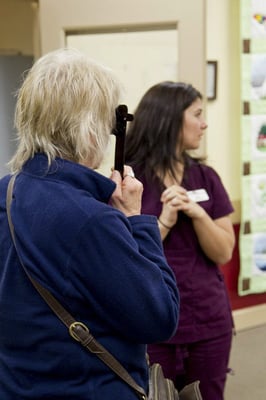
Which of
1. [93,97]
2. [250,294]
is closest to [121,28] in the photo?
[93,97]

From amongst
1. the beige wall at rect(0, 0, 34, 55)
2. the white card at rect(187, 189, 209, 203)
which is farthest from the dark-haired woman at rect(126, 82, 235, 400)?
the beige wall at rect(0, 0, 34, 55)

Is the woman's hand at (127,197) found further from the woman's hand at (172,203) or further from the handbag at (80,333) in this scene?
the woman's hand at (172,203)

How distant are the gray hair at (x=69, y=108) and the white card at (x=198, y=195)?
0.68m

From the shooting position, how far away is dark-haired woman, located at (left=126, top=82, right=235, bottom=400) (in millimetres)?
1566

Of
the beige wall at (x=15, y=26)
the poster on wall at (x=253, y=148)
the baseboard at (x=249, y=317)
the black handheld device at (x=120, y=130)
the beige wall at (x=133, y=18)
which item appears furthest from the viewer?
the beige wall at (x=15, y=26)

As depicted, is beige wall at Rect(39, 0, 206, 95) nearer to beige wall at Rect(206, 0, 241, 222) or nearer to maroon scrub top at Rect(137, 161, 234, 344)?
maroon scrub top at Rect(137, 161, 234, 344)

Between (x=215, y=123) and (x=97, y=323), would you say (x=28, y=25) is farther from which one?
(x=97, y=323)

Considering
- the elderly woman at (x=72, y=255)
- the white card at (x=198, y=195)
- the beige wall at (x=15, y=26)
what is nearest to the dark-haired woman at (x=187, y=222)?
the white card at (x=198, y=195)

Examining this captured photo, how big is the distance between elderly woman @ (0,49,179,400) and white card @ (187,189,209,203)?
642 millimetres

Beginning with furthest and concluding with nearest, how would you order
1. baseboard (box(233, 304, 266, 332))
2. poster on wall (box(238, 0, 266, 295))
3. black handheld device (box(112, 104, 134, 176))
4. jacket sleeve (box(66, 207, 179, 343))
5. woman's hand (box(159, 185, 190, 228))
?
baseboard (box(233, 304, 266, 332)) → poster on wall (box(238, 0, 266, 295)) → woman's hand (box(159, 185, 190, 228)) → black handheld device (box(112, 104, 134, 176)) → jacket sleeve (box(66, 207, 179, 343))

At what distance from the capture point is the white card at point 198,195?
63.3 inches

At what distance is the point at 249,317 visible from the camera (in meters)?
3.34

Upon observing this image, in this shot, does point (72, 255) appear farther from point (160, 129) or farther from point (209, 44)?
point (209, 44)

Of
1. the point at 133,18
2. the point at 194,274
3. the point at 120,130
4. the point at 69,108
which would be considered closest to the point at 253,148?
the point at 133,18
